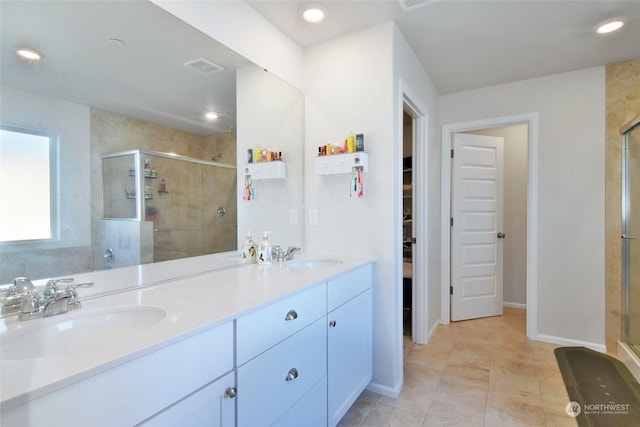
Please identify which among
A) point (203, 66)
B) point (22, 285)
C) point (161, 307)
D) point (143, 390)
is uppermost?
point (203, 66)

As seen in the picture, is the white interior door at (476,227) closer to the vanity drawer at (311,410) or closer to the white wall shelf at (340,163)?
the white wall shelf at (340,163)

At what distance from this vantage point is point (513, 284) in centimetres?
373

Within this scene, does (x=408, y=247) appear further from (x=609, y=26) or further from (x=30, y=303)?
(x=30, y=303)

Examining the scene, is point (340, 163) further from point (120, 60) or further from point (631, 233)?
point (631, 233)

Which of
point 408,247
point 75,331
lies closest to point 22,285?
point 75,331

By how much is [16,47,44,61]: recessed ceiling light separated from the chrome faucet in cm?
71

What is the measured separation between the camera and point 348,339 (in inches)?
66.1

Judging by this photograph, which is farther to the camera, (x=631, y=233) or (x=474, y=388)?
(x=631, y=233)

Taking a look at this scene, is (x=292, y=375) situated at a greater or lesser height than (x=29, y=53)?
lesser

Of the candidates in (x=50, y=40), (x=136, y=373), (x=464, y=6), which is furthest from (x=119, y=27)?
(x=464, y=6)

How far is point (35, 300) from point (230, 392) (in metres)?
0.66

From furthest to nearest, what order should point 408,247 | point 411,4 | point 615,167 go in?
1. point 408,247
2. point 615,167
3. point 411,4

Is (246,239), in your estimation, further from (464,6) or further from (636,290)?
(636,290)

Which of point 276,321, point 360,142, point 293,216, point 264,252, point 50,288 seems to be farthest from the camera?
point 293,216
